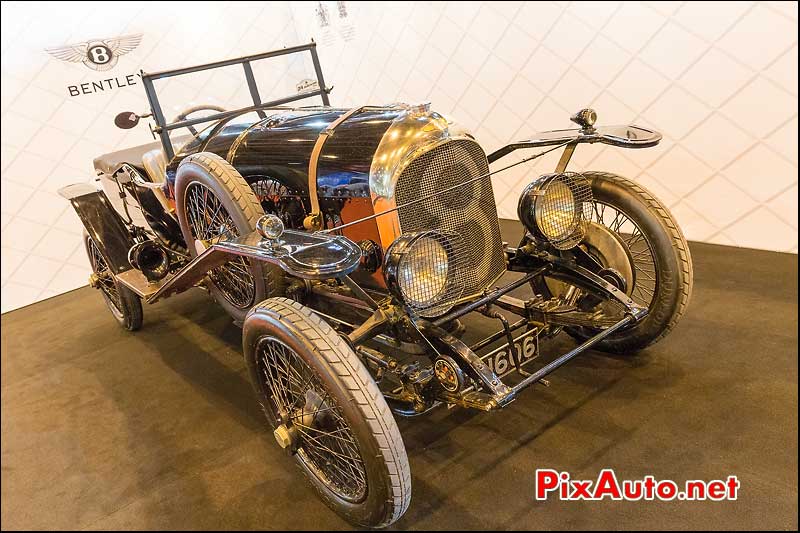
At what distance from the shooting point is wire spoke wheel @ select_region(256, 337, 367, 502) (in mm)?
1788

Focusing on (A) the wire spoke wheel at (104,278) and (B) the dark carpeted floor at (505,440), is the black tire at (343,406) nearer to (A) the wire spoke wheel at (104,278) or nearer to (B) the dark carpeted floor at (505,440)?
(B) the dark carpeted floor at (505,440)

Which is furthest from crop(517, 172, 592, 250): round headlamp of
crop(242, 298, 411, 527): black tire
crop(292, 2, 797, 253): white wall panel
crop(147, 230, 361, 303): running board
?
crop(292, 2, 797, 253): white wall panel

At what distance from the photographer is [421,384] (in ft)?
6.12

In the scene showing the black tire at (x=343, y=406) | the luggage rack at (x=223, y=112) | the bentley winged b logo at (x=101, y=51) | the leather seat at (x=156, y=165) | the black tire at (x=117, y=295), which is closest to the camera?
the black tire at (x=343, y=406)

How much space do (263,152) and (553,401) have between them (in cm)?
170

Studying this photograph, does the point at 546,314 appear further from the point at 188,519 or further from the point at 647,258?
the point at 188,519

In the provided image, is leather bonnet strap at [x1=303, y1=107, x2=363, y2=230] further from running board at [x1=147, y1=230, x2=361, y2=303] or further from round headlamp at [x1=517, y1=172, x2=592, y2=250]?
round headlamp at [x1=517, y1=172, x2=592, y2=250]

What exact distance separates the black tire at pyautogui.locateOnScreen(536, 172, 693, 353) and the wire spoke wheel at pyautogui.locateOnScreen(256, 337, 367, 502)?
4.46 feet

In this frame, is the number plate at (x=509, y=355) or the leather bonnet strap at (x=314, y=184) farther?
the leather bonnet strap at (x=314, y=184)

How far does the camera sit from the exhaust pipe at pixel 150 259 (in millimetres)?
3055

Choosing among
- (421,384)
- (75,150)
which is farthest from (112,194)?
(421,384)

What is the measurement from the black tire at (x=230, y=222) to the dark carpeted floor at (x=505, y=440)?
1.73 feet
